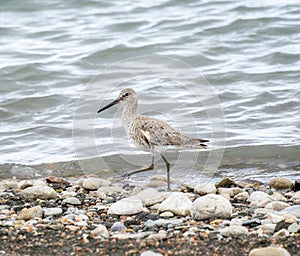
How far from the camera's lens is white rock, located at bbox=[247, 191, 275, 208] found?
651 cm

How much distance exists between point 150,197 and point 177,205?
2.43ft

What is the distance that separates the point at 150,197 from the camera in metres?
6.92

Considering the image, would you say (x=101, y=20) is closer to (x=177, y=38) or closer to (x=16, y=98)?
(x=177, y=38)

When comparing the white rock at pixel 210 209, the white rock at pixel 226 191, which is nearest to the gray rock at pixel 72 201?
the white rock at pixel 210 209

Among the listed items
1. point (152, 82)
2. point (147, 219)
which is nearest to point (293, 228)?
point (147, 219)

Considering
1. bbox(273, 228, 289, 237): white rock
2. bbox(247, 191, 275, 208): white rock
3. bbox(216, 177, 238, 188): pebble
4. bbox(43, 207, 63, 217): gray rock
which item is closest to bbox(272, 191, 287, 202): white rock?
bbox(247, 191, 275, 208): white rock

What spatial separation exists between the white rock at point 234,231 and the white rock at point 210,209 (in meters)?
0.55

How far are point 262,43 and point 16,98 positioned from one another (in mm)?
5670

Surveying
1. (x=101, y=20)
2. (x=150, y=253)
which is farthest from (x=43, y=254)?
(x=101, y=20)

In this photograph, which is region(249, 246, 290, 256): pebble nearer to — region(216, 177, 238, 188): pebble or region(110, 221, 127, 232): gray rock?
region(110, 221, 127, 232): gray rock

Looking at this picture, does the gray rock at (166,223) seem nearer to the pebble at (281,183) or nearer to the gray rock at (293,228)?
the gray rock at (293,228)

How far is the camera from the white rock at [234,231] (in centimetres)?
529

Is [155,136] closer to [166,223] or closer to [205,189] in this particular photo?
[205,189]

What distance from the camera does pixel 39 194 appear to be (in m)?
6.91
